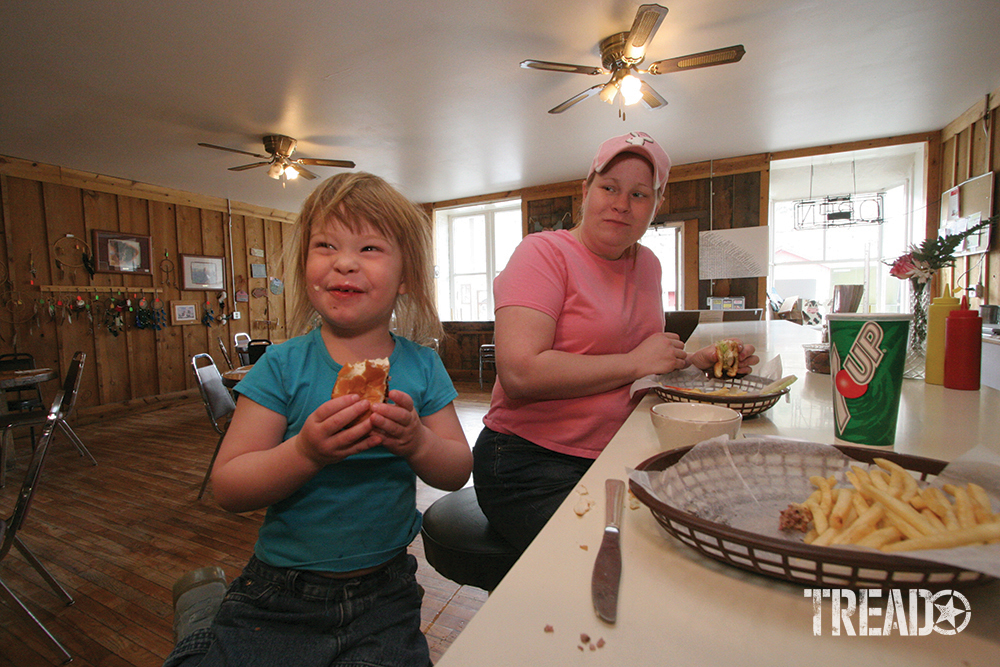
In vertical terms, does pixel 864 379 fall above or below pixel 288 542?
above

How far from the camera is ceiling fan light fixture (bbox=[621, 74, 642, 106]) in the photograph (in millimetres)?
3202

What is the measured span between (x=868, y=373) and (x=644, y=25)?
8.87ft

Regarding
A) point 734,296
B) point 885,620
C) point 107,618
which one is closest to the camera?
point 885,620

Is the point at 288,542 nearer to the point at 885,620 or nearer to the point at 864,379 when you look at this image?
the point at 885,620

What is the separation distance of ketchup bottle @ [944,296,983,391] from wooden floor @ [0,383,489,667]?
176cm

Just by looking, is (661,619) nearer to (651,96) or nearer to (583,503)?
(583,503)

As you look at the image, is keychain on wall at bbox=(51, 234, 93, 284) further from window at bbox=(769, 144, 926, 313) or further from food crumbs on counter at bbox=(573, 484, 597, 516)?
window at bbox=(769, 144, 926, 313)

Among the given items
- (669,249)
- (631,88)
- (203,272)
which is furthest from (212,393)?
(669,249)

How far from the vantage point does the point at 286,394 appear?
873 millimetres

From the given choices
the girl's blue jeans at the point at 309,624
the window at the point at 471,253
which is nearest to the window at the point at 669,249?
the window at the point at 471,253

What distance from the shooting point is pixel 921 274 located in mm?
1216

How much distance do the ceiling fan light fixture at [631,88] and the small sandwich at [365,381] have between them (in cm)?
329

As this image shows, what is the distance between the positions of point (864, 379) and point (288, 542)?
39.8 inches

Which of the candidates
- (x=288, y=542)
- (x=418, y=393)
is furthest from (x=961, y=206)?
(x=288, y=542)
